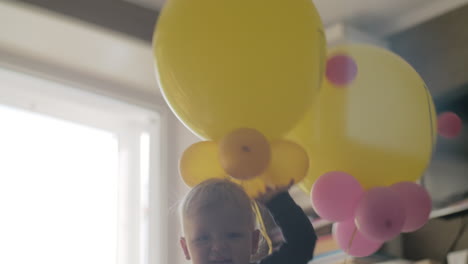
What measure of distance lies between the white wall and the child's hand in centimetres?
108

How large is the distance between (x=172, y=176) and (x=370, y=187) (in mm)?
1463

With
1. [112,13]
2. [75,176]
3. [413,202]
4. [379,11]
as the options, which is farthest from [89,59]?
[413,202]

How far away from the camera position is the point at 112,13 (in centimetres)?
248

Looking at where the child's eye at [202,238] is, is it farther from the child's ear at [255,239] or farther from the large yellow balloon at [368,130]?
the large yellow balloon at [368,130]

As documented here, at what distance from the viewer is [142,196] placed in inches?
107

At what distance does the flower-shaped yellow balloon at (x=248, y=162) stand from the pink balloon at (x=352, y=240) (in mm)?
185

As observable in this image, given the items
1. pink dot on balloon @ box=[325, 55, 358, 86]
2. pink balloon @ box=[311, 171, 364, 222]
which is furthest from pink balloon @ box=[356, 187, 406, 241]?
pink dot on balloon @ box=[325, 55, 358, 86]

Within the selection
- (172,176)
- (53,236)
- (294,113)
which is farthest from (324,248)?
(294,113)

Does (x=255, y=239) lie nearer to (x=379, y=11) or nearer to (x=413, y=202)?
(x=413, y=202)

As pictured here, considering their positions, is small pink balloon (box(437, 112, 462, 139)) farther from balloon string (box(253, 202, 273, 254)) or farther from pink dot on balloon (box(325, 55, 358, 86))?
balloon string (box(253, 202, 273, 254))

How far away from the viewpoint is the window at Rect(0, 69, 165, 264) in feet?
7.84

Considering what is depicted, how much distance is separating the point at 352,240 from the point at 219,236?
1.01ft

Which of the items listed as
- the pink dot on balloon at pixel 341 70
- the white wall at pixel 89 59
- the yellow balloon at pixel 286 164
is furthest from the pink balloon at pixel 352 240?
the white wall at pixel 89 59

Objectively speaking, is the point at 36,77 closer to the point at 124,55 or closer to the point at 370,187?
the point at 124,55
